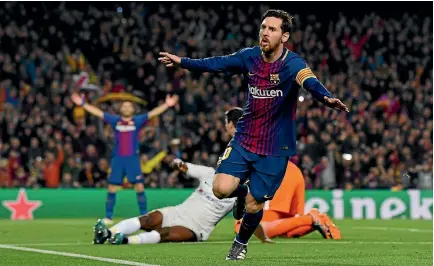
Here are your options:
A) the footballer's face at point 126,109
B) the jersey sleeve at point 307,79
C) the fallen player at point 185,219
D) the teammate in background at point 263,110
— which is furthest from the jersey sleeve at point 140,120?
the jersey sleeve at point 307,79

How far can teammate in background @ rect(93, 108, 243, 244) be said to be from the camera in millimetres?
11531

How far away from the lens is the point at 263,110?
351 inches

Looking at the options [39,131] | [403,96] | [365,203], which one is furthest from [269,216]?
[403,96]

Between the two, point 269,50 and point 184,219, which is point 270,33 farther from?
point 184,219

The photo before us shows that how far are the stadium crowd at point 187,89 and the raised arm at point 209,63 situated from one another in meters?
13.0

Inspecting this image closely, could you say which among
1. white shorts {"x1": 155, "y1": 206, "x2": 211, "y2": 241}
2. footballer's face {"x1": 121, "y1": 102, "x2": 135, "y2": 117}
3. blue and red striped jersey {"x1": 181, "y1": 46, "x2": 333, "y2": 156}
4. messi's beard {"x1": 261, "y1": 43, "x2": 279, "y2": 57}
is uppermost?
messi's beard {"x1": 261, "y1": 43, "x2": 279, "y2": 57}

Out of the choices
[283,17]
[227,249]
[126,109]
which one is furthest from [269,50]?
[126,109]

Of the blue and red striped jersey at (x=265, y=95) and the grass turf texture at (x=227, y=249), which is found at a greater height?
the blue and red striped jersey at (x=265, y=95)

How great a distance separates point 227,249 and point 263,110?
7.78 feet

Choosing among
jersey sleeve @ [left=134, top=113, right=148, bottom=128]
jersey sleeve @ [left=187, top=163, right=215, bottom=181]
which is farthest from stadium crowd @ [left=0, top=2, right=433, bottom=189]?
jersey sleeve @ [left=187, top=163, right=215, bottom=181]

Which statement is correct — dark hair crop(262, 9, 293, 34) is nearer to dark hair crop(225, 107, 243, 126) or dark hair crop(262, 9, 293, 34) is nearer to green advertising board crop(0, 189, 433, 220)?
dark hair crop(225, 107, 243, 126)

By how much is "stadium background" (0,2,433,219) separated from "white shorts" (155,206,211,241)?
754 cm

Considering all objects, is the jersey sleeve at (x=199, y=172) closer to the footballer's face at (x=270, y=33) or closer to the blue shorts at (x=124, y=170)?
the footballer's face at (x=270, y=33)

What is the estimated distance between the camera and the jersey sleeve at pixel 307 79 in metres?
8.23
